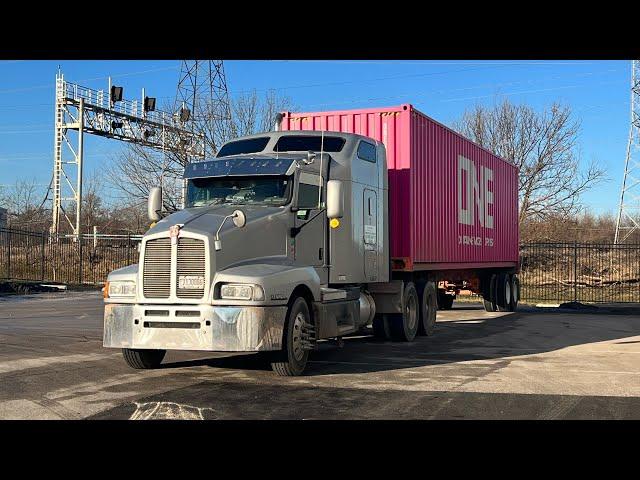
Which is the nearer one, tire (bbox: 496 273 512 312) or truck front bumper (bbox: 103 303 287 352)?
truck front bumper (bbox: 103 303 287 352)

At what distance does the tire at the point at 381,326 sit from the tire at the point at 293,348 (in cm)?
435

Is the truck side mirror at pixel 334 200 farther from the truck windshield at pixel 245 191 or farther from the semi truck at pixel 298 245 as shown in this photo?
the truck windshield at pixel 245 191

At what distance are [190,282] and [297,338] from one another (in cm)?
168

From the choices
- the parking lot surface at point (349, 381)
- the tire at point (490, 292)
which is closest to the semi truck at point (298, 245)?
the parking lot surface at point (349, 381)

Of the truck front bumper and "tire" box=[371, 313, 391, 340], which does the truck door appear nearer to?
the truck front bumper

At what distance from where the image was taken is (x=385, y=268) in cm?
1355

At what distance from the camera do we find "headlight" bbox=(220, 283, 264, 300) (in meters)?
9.01

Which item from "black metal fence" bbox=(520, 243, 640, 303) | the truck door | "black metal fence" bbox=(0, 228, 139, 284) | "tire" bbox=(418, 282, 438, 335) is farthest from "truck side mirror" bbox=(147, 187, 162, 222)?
"black metal fence" bbox=(0, 228, 139, 284)

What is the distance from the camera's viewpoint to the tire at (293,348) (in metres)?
9.62

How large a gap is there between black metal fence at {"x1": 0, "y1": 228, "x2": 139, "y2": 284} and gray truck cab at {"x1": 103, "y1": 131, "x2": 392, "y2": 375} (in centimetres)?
2554

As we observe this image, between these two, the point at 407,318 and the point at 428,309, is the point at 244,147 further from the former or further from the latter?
the point at 428,309

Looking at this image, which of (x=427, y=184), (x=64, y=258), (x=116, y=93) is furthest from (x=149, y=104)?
(x=427, y=184)
